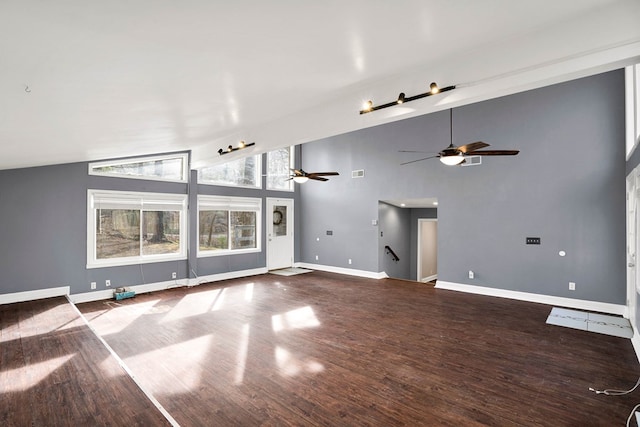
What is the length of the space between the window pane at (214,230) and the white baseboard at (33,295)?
282cm

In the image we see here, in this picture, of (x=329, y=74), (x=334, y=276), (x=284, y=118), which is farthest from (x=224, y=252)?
(x=329, y=74)

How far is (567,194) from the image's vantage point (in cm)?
578

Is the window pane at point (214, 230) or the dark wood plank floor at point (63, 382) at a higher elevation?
the window pane at point (214, 230)

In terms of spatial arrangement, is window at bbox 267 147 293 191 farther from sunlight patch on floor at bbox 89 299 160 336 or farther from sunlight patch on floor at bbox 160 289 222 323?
sunlight patch on floor at bbox 89 299 160 336

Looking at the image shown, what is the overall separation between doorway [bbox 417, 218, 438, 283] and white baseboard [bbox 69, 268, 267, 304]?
483 centimetres

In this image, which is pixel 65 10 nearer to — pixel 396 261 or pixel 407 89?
pixel 407 89

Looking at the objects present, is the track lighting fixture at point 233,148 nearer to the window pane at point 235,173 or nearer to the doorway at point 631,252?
the window pane at point 235,173

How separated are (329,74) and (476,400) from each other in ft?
10.8

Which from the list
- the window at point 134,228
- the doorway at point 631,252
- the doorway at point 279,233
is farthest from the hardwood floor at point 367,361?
the doorway at point 279,233

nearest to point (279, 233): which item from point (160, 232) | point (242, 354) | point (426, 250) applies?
point (160, 232)

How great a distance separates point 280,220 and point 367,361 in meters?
6.60

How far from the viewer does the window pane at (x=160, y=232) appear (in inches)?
276

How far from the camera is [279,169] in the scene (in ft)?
32.5

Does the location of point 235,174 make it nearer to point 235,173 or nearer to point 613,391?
point 235,173
